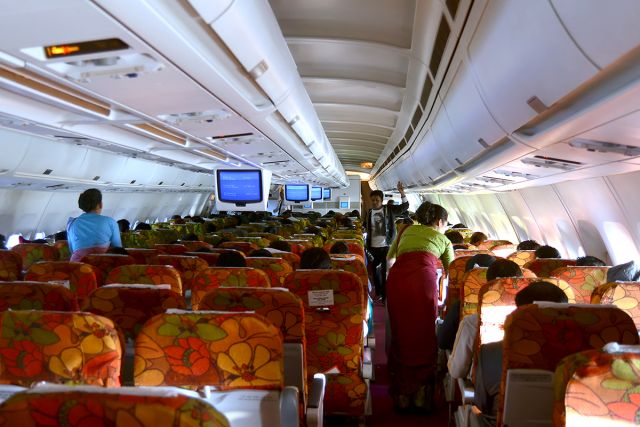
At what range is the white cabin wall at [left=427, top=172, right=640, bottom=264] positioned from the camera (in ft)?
22.3

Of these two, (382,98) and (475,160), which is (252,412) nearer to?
(475,160)

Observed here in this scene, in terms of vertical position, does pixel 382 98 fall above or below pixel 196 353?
above

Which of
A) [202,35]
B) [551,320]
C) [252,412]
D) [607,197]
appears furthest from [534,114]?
[607,197]

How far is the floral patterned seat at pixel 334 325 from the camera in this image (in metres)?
3.96

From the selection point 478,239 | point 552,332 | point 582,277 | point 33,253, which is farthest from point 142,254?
point 478,239

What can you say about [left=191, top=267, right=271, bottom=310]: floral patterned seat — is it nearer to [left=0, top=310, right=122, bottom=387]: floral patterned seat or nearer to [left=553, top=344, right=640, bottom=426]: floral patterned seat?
[left=0, top=310, right=122, bottom=387]: floral patterned seat

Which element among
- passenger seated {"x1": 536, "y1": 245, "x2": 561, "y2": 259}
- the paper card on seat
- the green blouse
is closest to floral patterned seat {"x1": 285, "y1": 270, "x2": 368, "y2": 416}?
the paper card on seat

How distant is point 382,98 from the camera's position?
359 inches

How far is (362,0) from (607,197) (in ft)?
13.9

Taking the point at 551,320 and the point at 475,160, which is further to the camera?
the point at 475,160

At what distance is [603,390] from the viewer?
1.79 meters

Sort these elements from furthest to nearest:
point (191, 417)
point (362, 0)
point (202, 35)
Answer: point (362, 0) → point (202, 35) → point (191, 417)

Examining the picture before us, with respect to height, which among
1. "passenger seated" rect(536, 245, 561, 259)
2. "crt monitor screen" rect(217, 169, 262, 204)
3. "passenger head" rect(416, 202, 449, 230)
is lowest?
"passenger seated" rect(536, 245, 561, 259)

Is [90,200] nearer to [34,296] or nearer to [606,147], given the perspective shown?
[34,296]
